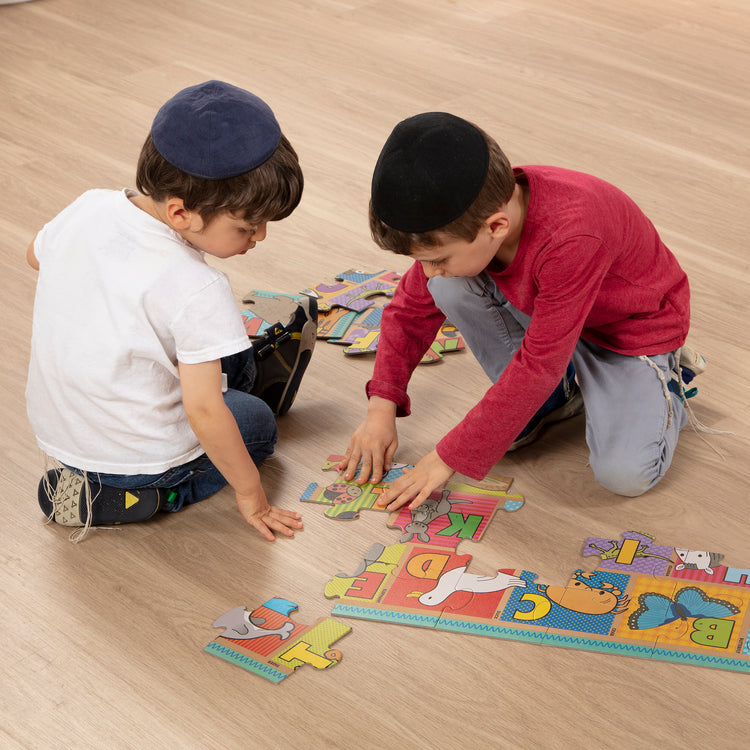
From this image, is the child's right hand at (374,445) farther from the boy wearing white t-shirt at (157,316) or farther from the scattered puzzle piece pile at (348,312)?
the scattered puzzle piece pile at (348,312)

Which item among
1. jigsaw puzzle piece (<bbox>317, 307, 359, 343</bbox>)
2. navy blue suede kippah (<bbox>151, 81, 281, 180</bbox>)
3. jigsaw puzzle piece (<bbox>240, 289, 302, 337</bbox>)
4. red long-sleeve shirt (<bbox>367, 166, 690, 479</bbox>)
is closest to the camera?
navy blue suede kippah (<bbox>151, 81, 281, 180</bbox>)

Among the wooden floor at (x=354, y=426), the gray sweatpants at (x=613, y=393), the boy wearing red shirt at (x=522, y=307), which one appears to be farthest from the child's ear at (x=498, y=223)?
the wooden floor at (x=354, y=426)

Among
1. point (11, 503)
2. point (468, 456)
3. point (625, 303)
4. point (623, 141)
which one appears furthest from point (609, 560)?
point (623, 141)

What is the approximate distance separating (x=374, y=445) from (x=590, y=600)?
0.44m

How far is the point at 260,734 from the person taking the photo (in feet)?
3.83

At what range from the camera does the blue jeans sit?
143cm

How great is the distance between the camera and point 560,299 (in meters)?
1.32

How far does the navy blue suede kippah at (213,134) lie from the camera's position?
3.85 ft

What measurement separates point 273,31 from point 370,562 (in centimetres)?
253

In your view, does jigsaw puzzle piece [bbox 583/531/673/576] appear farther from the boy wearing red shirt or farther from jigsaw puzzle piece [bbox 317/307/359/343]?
jigsaw puzzle piece [bbox 317/307/359/343]

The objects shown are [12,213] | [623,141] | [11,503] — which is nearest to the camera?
[11,503]

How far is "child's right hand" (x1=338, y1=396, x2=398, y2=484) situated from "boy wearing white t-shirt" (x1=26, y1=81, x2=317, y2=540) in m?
0.15

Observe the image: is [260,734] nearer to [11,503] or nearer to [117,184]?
[11,503]

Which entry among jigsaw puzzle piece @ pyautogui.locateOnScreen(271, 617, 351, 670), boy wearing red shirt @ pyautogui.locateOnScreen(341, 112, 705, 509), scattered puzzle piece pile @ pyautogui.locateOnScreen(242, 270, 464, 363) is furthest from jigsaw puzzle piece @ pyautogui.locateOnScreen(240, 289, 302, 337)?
jigsaw puzzle piece @ pyautogui.locateOnScreen(271, 617, 351, 670)
